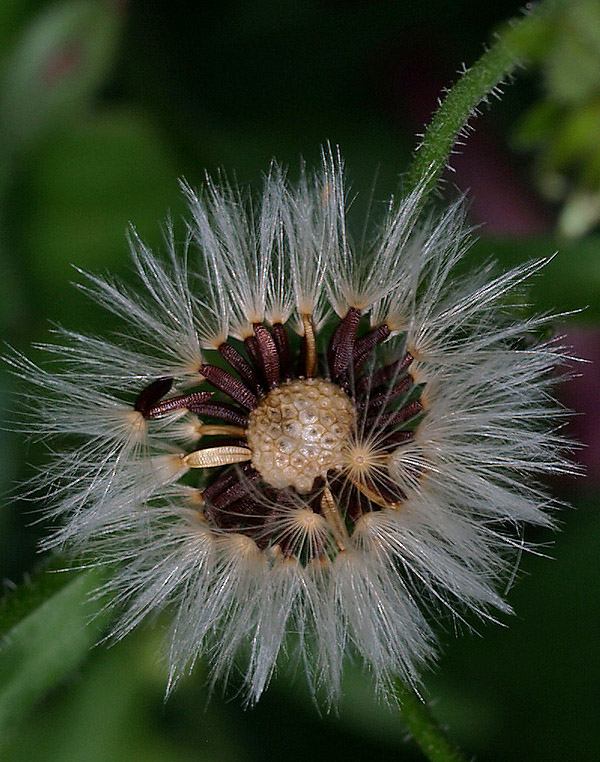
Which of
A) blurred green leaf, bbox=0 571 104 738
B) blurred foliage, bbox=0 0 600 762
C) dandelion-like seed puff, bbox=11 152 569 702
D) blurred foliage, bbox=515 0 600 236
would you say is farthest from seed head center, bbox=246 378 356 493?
blurred foliage, bbox=0 0 600 762

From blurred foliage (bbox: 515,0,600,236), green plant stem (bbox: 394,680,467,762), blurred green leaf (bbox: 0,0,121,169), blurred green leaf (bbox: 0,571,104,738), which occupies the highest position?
blurred green leaf (bbox: 0,0,121,169)

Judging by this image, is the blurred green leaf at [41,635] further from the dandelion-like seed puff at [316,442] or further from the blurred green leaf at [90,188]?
the blurred green leaf at [90,188]

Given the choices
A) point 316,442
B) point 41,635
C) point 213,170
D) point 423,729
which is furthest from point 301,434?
point 213,170

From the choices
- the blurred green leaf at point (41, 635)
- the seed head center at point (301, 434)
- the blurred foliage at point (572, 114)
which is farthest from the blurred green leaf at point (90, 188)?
the seed head center at point (301, 434)

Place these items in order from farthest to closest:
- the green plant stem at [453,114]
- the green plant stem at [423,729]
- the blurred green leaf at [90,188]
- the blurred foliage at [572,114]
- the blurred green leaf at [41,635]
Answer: the blurred green leaf at [90,188] → the blurred foliage at [572,114] → the blurred green leaf at [41,635] → the green plant stem at [423,729] → the green plant stem at [453,114]

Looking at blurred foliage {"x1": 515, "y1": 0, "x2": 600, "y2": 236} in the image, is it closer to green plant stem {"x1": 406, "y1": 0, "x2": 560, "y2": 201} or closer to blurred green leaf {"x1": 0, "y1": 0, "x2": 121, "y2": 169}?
green plant stem {"x1": 406, "y1": 0, "x2": 560, "y2": 201}

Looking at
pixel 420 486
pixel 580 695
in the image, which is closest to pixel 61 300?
pixel 420 486
